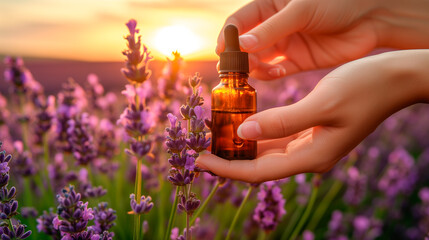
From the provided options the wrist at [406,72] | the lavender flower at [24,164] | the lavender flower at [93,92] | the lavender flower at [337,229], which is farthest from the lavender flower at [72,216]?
the lavender flower at [337,229]

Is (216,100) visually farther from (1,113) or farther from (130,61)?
(1,113)

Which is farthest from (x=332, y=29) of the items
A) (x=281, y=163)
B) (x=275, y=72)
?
(x=281, y=163)

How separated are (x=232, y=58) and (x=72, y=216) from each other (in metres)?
0.74

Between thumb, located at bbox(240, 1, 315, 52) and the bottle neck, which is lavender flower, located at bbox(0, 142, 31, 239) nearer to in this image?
the bottle neck

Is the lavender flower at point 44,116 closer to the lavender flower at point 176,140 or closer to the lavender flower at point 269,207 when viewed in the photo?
the lavender flower at point 176,140

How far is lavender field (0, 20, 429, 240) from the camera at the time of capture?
3.53 feet

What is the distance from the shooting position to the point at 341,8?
5.87 feet

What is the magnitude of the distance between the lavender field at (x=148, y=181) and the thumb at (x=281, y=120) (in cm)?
16

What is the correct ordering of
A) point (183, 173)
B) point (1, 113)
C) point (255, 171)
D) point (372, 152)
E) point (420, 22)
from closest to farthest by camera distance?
1. point (183, 173)
2. point (255, 171)
3. point (420, 22)
4. point (1, 113)
5. point (372, 152)

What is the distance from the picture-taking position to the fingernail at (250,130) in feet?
3.59

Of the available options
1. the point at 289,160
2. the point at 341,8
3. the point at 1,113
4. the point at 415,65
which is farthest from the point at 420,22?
the point at 1,113

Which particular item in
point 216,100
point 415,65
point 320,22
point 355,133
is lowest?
point 355,133

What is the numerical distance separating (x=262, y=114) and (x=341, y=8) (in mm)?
1035

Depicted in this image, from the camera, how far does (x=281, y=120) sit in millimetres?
1120
